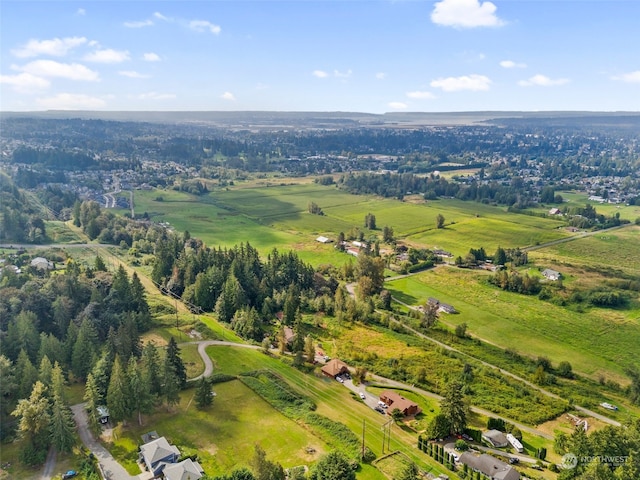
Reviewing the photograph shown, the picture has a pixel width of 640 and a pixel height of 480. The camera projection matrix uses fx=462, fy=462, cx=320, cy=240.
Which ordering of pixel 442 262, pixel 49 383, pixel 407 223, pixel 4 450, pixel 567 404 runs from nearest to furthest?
pixel 4 450 → pixel 49 383 → pixel 567 404 → pixel 442 262 → pixel 407 223

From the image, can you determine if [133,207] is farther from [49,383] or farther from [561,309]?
[561,309]

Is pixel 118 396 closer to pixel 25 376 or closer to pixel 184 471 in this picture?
A: pixel 25 376

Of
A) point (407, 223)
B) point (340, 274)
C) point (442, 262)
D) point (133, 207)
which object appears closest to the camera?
point (340, 274)

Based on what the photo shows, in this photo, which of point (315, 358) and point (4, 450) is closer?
point (4, 450)

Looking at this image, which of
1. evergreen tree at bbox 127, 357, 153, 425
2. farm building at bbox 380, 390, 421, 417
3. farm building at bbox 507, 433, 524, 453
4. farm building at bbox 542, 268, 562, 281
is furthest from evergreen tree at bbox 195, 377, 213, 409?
farm building at bbox 542, 268, 562, 281

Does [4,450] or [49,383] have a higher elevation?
[49,383]

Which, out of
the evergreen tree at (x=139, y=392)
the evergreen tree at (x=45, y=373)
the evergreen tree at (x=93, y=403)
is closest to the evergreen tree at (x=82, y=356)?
the evergreen tree at (x=45, y=373)

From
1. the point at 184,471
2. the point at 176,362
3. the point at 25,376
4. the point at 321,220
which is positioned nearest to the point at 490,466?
the point at 184,471

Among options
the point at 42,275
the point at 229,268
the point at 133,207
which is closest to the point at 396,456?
the point at 229,268
